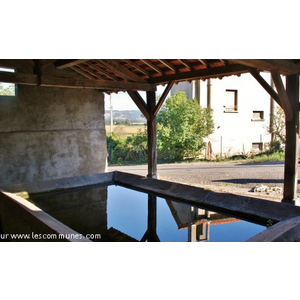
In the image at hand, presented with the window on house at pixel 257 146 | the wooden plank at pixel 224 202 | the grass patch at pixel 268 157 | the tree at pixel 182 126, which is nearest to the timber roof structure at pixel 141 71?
the wooden plank at pixel 224 202

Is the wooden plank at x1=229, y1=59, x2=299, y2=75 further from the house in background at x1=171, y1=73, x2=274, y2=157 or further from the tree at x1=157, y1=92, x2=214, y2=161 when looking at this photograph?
the house in background at x1=171, y1=73, x2=274, y2=157

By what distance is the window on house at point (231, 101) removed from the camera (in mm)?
12427

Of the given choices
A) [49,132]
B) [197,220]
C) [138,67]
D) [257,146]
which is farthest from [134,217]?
[257,146]

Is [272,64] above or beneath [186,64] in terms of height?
beneath

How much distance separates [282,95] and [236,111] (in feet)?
28.3

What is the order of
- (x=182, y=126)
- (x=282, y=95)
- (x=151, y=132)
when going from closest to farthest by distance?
(x=282, y=95), (x=151, y=132), (x=182, y=126)

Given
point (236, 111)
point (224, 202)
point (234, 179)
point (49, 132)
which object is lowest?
point (234, 179)

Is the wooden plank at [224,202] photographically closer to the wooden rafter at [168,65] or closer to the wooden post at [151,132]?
the wooden post at [151,132]

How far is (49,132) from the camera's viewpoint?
6723 mm

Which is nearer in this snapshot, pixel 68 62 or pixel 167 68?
pixel 68 62

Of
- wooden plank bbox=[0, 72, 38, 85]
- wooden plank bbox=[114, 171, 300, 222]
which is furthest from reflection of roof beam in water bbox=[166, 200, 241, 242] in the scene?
wooden plank bbox=[0, 72, 38, 85]

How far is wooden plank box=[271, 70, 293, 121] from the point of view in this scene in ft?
12.6

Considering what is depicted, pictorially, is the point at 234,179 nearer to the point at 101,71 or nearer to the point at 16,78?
the point at 101,71
